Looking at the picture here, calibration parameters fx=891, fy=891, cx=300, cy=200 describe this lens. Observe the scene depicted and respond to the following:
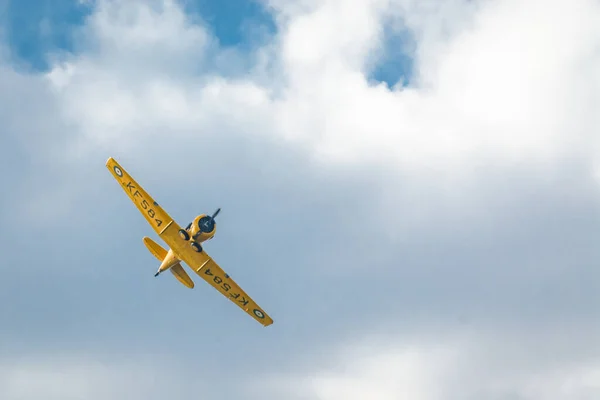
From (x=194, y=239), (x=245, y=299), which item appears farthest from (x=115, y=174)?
(x=245, y=299)

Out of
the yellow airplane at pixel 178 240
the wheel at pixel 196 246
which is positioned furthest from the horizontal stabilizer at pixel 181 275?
the wheel at pixel 196 246

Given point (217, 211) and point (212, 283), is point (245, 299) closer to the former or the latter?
point (212, 283)

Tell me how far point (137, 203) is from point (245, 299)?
857 inches

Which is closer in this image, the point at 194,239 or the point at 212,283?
the point at 194,239

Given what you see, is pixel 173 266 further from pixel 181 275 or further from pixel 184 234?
pixel 184 234

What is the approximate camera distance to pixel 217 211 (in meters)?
109

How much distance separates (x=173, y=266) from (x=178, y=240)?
27.8ft

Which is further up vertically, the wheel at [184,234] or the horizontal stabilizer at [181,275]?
the horizontal stabilizer at [181,275]

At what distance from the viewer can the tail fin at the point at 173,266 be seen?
11921 cm

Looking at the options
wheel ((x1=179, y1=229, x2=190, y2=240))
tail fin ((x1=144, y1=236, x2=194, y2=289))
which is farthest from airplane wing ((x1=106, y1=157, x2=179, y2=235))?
tail fin ((x1=144, y1=236, x2=194, y2=289))

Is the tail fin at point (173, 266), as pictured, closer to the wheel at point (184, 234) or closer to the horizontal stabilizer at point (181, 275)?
the horizontal stabilizer at point (181, 275)

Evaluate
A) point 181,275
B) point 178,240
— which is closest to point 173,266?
point 181,275

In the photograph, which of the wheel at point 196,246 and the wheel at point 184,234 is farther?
the wheel at point 196,246

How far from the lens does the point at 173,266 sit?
120 meters
